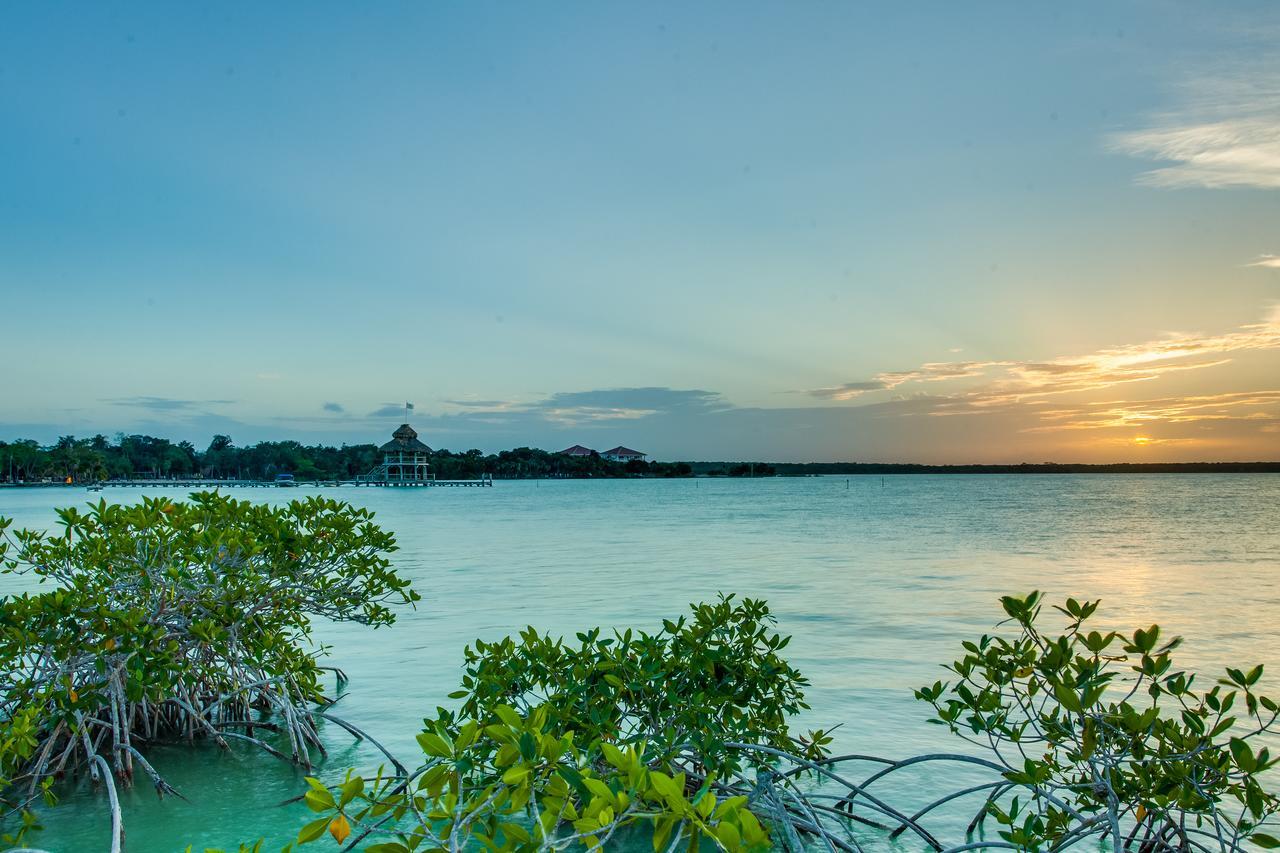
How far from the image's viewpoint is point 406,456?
12838cm

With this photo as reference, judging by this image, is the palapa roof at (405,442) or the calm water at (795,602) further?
the palapa roof at (405,442)

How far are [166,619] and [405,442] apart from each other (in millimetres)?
124459

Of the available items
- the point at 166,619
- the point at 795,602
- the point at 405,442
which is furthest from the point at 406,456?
the point at 166,619

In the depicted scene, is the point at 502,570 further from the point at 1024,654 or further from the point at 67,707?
the point at 1024,654

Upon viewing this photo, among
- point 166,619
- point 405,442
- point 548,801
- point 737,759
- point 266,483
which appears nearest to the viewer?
point 548,801

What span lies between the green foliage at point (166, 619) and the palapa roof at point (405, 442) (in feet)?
403

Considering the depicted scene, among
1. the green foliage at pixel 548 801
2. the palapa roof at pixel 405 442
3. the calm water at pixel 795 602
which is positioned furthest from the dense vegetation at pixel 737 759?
the palapa roof at pixel 405 442

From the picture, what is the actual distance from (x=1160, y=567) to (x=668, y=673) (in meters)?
23.2

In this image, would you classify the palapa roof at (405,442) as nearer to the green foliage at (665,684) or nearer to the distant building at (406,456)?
the distant building at (406,456)

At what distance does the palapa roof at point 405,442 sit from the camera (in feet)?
411

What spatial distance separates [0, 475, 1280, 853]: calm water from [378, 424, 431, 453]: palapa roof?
90.1 m

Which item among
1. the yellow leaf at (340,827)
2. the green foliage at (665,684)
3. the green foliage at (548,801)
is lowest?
the green foliage at (665,684)

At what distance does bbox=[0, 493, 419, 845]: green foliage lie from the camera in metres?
4.78

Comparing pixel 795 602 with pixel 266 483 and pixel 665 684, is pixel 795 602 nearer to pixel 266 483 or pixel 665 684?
pixel 665 684
